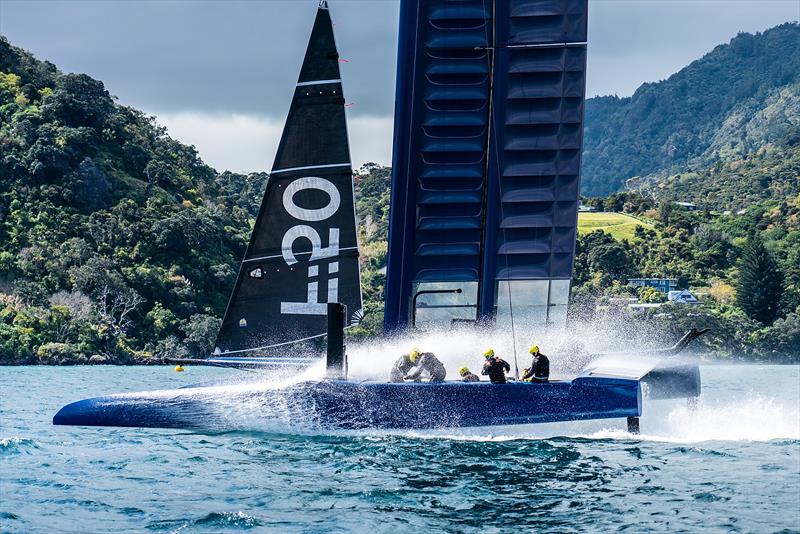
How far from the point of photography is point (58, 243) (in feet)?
217

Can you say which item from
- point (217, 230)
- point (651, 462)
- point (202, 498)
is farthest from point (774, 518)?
point (217, 230)

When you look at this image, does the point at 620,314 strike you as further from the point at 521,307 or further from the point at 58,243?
the point at 521,307

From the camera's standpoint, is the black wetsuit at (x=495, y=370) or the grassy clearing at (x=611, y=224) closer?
the black wetsuit at (x=495, y=370)

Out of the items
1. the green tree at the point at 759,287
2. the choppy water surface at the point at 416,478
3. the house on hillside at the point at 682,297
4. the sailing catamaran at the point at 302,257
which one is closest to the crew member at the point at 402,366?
the choppy water surface at the point at 416,478

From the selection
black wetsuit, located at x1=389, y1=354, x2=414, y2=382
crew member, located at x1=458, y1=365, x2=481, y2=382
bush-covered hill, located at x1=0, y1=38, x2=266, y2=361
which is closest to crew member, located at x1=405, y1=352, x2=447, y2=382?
black wetsuit, located at x1=389, y1=354, x2=414, y2=382

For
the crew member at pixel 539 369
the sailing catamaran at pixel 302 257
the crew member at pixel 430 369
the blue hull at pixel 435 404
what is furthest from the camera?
the sailing catamaran at pixel 302 257

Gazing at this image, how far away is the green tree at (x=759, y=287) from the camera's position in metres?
80.9

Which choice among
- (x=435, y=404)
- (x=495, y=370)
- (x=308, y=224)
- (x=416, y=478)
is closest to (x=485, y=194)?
(x=308, y=224)

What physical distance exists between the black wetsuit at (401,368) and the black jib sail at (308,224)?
190 cm

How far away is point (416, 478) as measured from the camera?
557 inches

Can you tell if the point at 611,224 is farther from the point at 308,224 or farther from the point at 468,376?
the point at 468,376

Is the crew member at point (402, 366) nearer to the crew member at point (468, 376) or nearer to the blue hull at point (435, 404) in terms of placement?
the blue hull at point (435, 404)

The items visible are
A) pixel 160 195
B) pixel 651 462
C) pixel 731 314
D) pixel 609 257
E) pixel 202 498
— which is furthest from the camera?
pixel 609 257

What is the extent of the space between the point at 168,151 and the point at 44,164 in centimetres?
1764
